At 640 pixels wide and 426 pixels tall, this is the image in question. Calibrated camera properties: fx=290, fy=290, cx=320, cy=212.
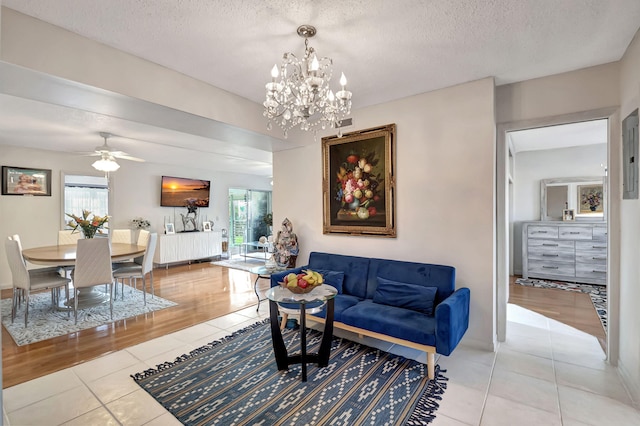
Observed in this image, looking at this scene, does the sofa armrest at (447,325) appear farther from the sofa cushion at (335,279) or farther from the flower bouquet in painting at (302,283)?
the sofa cushion at (335,279)

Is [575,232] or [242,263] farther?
[242,263]

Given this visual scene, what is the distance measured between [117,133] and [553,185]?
8.05 m

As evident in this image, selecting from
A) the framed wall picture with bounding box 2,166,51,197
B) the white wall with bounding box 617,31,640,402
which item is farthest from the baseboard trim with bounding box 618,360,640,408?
the framed wall picture with bounding box 2,166,51,197

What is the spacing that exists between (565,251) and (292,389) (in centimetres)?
584

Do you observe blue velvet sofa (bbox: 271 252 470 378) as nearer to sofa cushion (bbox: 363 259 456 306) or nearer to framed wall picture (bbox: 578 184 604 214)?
sofa cushion (bbox: 363 259 456 306)

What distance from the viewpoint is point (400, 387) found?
7.53 feet

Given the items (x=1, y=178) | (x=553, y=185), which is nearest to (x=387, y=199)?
(x=553, y=185)

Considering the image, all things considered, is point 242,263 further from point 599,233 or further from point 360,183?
point 599,233

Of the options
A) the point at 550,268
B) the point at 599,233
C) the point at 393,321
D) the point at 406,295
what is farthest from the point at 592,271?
the point at 393,321

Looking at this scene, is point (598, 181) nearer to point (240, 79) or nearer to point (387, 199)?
point (387, 199)

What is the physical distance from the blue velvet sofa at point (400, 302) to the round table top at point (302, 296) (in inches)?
19.2

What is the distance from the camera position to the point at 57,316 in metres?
3.88

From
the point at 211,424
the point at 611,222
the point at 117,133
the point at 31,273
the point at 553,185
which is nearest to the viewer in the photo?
the point at 211,424

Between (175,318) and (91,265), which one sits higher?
(91,265)
